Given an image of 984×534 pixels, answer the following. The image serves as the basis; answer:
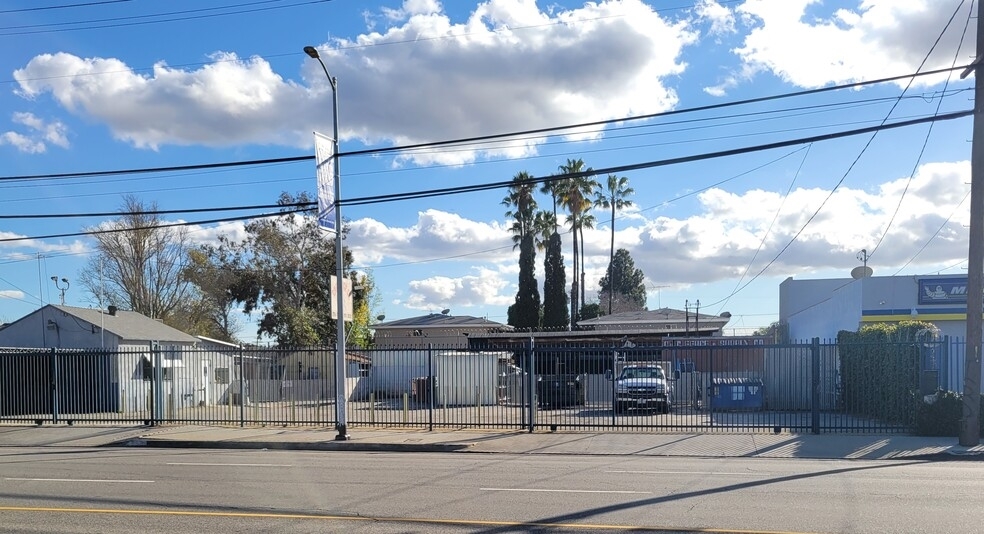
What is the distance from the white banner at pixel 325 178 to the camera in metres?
17.8

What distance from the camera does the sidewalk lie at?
16.1 metres

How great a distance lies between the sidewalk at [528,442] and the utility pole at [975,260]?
62 cm

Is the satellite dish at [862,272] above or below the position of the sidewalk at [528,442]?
above

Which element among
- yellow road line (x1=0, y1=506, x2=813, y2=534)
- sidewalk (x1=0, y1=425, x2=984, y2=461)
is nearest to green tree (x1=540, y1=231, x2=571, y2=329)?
sidewalk (x1=0, y1=425, x2=984, y2=461)

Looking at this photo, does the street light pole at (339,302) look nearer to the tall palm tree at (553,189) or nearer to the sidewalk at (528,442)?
the sidewalk at (528,442)

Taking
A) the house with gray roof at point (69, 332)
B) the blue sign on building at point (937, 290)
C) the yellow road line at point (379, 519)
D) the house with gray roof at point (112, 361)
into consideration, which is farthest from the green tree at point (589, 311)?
the yellow road line at point (379, 519)

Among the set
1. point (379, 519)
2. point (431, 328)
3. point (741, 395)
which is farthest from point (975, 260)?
point (431, 328)

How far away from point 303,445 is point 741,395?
46.7ft

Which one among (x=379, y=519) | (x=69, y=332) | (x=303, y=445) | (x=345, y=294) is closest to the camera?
(x=379, y=519)

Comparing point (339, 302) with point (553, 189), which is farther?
point (553, 189)

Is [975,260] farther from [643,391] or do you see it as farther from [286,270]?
[286,270]

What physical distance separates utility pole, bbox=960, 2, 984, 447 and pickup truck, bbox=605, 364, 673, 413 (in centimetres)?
742

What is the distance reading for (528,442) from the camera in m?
18.2

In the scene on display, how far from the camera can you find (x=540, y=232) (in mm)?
66000
